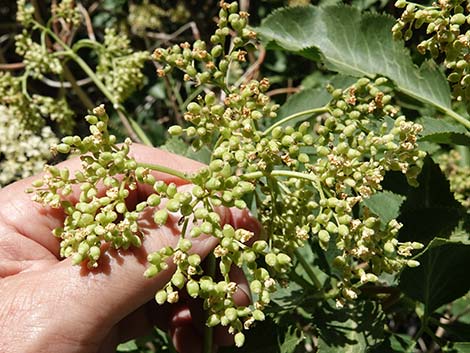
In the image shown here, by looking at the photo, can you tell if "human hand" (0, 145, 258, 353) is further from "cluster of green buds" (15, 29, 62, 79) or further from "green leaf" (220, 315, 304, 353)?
"cluster of green buds" (15, 29, 62, 79)

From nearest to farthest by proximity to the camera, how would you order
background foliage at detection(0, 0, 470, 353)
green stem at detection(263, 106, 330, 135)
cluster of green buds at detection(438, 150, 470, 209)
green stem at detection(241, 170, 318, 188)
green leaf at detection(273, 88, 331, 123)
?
green stem at detection(241, 170, 318, 188) → green stem at detection(263, 106, 330, 135) → background foliage at detection(0, 0, 470, 353) → green leaf at detection(273, 88, 331, 123) → cluster of green buds at detection(438, 150, 470, 209)

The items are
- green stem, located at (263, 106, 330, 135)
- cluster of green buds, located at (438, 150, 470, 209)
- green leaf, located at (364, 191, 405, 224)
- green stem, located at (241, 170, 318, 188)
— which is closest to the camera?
green stem, located at (241, 170, 318, 188)

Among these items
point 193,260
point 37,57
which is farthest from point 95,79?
point 193,260

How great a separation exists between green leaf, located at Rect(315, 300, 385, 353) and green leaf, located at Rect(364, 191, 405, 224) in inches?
12.9

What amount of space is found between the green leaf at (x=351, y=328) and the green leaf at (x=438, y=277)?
0.15m

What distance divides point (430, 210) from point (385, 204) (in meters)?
0.25

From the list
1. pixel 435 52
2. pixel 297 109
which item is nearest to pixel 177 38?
pixel 297 109

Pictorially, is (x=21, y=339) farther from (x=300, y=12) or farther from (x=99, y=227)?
(x=300, y=12)

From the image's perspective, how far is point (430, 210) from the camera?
2.02 m

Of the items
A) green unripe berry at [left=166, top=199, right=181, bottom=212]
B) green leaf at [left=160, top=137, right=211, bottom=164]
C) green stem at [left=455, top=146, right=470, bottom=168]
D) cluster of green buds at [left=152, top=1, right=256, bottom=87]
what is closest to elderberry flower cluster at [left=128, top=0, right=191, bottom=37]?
green leaf at [left=160, top=137, right=211, bottom=164]

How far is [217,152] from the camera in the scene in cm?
162

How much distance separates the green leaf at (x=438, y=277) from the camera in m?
2.06

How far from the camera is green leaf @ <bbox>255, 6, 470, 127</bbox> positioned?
2254mm

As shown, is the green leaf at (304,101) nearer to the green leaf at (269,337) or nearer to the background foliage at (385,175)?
the background foliage at (385,175)
